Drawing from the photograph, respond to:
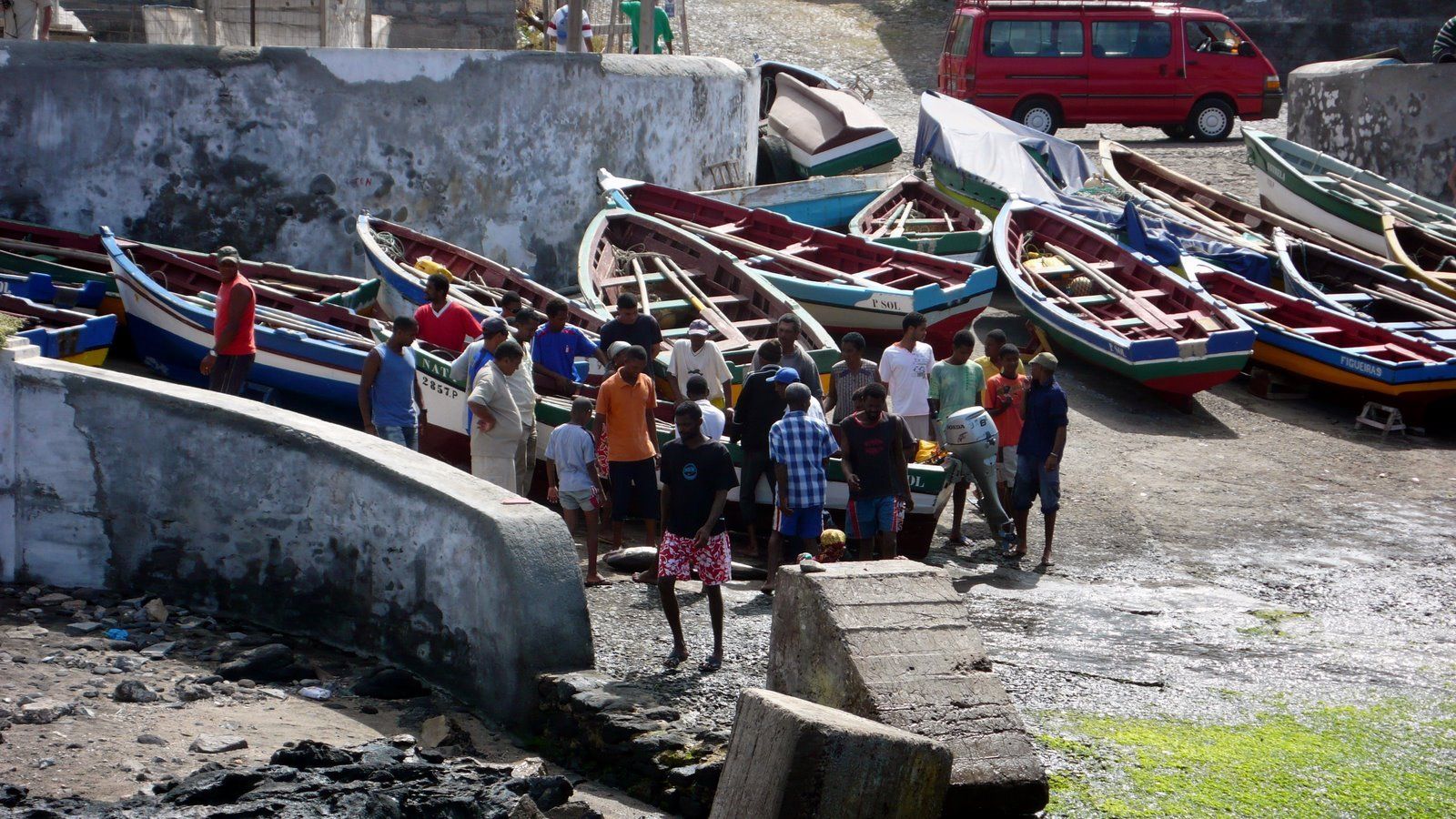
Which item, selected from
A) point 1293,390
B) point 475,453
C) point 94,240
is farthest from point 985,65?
point 475,453

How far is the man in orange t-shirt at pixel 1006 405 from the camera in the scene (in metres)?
9.70

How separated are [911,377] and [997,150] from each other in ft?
30.0

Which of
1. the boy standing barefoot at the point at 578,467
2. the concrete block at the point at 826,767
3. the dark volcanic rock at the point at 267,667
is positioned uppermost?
the boy standing barefoot at the point at 578,467

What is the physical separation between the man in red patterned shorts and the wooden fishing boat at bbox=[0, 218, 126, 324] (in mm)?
7047

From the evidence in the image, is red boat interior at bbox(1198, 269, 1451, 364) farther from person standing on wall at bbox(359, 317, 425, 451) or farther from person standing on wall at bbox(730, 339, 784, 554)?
person standing on wall at bbox(359, 317, 425, 451)

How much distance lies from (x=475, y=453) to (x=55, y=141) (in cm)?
689

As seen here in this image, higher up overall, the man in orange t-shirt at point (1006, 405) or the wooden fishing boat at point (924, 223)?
the wooden fishing boat at point (924, 223)

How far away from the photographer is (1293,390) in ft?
47.4

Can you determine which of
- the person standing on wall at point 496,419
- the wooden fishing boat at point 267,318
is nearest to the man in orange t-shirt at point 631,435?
the person standing on wall at point 496,419

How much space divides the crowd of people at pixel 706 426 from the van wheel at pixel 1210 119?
14.6 metres

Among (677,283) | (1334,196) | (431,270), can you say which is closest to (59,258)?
(431,270)

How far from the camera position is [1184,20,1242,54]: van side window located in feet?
75.0

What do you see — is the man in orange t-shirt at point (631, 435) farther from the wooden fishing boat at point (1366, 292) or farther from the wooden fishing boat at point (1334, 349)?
the wooden fishing boat at point (1366, 292)

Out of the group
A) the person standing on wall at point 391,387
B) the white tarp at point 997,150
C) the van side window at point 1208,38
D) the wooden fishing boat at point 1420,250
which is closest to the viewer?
the person standing on wall at point 391,387
